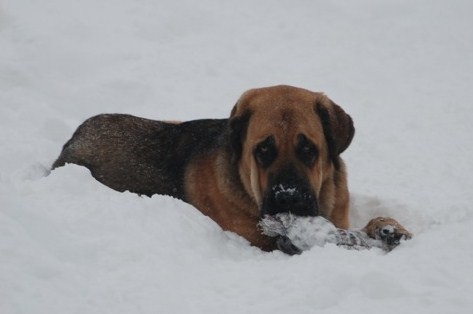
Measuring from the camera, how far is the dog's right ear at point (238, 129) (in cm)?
578

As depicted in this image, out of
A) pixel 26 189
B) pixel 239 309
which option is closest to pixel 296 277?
pixel 239 309

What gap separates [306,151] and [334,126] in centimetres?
51

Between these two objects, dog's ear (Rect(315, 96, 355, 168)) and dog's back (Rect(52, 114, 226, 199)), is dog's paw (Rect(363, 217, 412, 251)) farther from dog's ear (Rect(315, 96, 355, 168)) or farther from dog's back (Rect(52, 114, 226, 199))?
dog's back (Rect(52, 114, 226, 199))

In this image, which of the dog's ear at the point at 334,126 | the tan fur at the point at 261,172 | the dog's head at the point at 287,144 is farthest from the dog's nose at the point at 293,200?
the dog's ear at the point at 334,126

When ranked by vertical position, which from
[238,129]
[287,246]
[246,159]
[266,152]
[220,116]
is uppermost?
[238,129]

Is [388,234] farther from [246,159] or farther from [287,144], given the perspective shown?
[246,159]

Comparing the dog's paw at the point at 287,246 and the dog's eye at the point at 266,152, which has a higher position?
the dog's eye at the point at 266,152

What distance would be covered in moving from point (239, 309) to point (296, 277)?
0.43 metres

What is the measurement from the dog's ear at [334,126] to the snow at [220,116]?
1057mm

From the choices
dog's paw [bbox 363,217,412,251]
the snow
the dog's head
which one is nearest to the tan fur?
the dog's head

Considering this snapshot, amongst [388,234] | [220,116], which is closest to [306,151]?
[388,234]

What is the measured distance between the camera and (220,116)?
9859mm

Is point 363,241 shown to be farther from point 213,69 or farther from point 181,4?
point 181,4

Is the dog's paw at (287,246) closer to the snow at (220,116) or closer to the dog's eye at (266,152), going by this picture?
the snow at (220,116)
